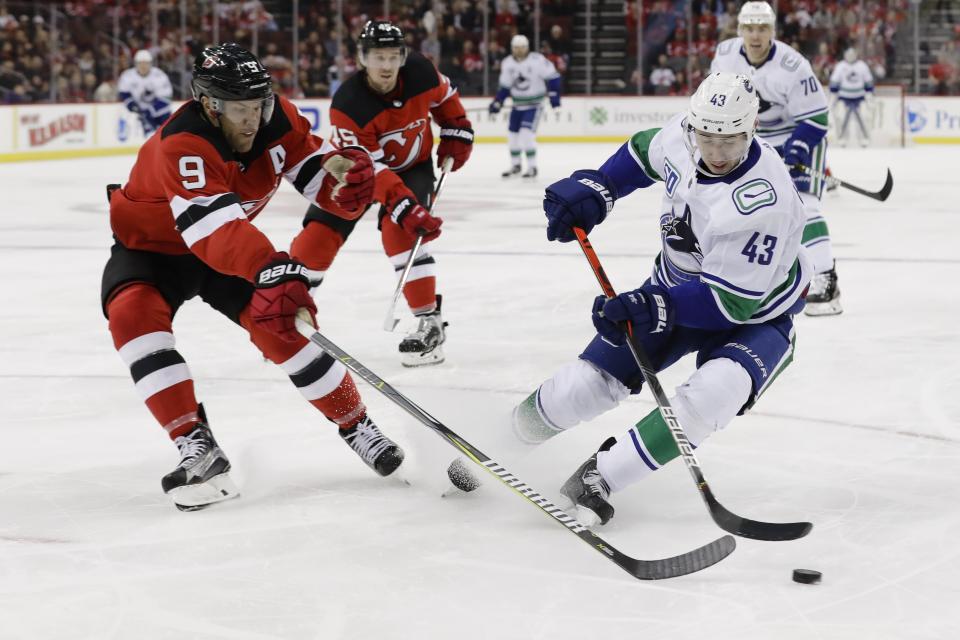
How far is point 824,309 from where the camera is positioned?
482cm

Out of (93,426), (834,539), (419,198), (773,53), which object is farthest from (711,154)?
(773,53)

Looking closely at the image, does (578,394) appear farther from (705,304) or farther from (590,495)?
(705,304)

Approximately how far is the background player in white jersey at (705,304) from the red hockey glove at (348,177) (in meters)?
0.62

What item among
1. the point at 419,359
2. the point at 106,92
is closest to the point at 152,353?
the point at 419,359

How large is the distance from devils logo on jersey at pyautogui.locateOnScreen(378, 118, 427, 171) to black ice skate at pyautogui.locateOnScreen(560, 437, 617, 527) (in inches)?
78.2

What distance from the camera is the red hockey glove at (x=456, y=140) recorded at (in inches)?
180

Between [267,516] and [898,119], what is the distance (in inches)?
502

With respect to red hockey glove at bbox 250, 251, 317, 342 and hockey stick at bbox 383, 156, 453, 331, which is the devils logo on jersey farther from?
red hockey glove at bbox 250, 251, 317, 342

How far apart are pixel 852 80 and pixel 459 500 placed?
1222 centimetres

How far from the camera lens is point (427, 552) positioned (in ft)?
7.76

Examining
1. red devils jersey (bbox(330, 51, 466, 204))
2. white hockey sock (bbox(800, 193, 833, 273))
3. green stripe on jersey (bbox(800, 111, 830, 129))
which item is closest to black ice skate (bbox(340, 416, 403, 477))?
red devils jersey (bbox(330, 51, 466, 204))

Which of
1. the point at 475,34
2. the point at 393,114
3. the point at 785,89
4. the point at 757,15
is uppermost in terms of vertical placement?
the point at 475,34

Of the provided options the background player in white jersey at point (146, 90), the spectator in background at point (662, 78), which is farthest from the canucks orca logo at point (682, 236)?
the spectator in background at point (662, 78)

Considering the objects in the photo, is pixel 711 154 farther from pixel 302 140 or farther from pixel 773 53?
pixel 773 53
